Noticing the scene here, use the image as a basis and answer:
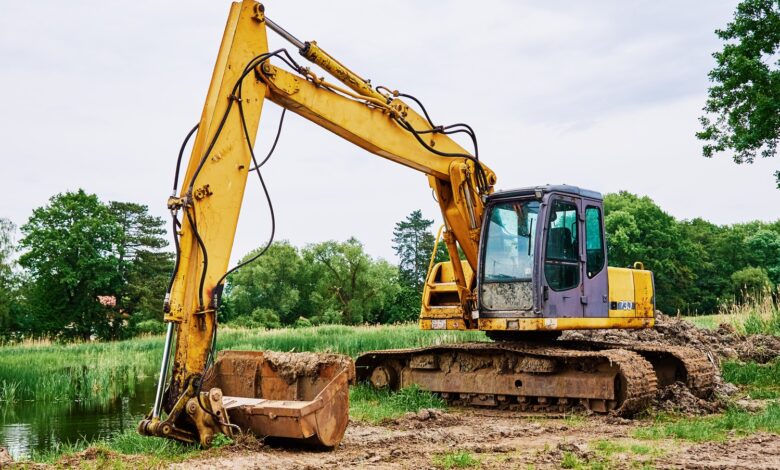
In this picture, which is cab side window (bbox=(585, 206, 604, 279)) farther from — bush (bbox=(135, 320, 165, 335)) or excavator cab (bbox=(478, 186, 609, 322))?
bush (bbox=(135, 320, 165, 335))

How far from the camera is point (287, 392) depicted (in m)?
7.37

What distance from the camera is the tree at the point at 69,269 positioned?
4481cm

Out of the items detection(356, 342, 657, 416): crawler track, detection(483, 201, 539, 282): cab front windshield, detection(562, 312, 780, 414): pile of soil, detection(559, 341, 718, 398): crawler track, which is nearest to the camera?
detection(356, 342, 657, 416): crawler track

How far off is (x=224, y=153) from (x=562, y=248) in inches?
178

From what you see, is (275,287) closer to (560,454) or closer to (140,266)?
(140,266)

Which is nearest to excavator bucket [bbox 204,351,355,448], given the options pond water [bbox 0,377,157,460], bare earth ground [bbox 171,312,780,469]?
bare earth ground [bbox 171,312,780,469]

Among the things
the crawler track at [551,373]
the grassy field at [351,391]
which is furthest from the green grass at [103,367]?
the crawler track at [551,373]

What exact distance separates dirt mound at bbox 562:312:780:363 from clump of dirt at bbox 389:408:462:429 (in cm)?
556

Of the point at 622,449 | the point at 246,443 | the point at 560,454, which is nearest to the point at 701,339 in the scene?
the point at 622,449

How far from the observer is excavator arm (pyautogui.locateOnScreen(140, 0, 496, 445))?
6270 mm

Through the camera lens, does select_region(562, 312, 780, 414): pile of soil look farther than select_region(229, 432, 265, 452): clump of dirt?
Yes

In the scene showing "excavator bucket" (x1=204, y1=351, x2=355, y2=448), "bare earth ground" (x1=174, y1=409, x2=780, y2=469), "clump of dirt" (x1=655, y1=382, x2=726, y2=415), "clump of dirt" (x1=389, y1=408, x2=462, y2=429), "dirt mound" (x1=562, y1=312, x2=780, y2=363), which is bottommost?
"bare earth ground" (x1=174, y1=409, x2=780, y2=469)

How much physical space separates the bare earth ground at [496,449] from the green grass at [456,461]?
0.18ft

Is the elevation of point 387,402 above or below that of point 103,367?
below
